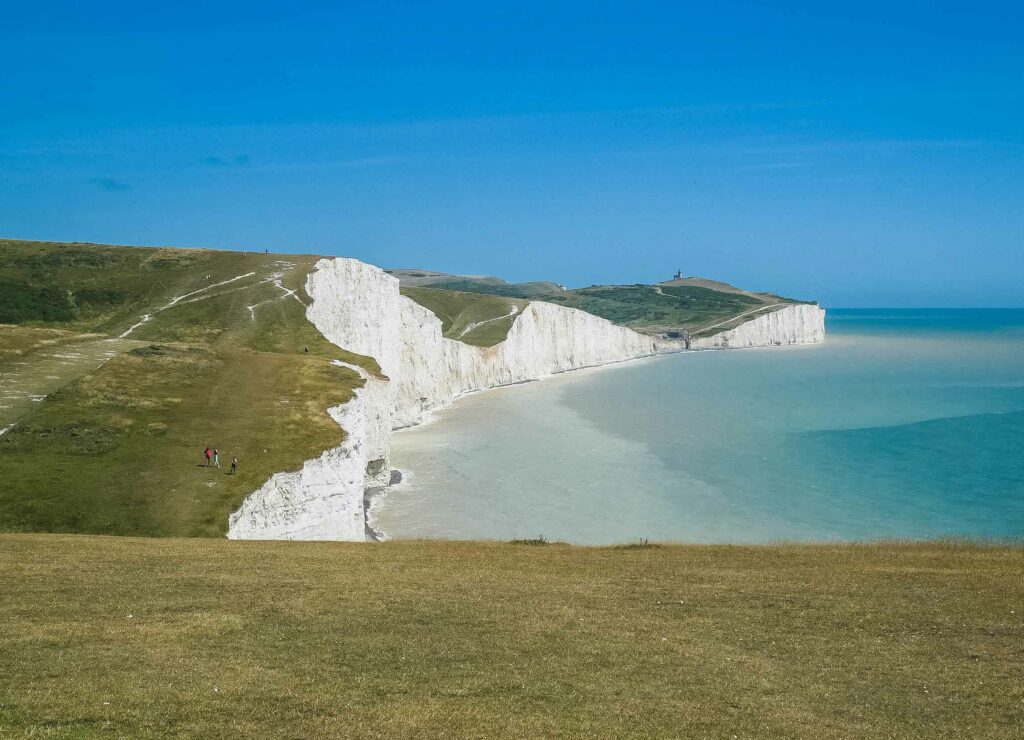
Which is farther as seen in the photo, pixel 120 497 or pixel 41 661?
pixel 120 497

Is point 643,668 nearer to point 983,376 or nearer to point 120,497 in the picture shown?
point 120,497

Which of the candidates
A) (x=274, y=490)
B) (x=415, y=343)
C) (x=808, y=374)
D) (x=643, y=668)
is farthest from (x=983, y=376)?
(x=643, y=668)

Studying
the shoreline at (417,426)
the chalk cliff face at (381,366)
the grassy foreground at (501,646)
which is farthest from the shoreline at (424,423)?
the grassy foreground at (501,646)

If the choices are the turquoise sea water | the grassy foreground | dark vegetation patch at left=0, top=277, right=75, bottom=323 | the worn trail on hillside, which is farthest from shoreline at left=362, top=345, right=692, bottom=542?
dark vegetation patch at left=0, top=277, right=75, bottom=323

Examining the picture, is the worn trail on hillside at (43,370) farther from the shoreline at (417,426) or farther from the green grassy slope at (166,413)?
the shoreline at (417,426)

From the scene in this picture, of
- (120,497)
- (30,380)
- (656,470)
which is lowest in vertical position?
(656,470)

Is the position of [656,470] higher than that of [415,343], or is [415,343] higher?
[415,343]

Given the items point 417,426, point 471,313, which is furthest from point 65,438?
point 471,313
